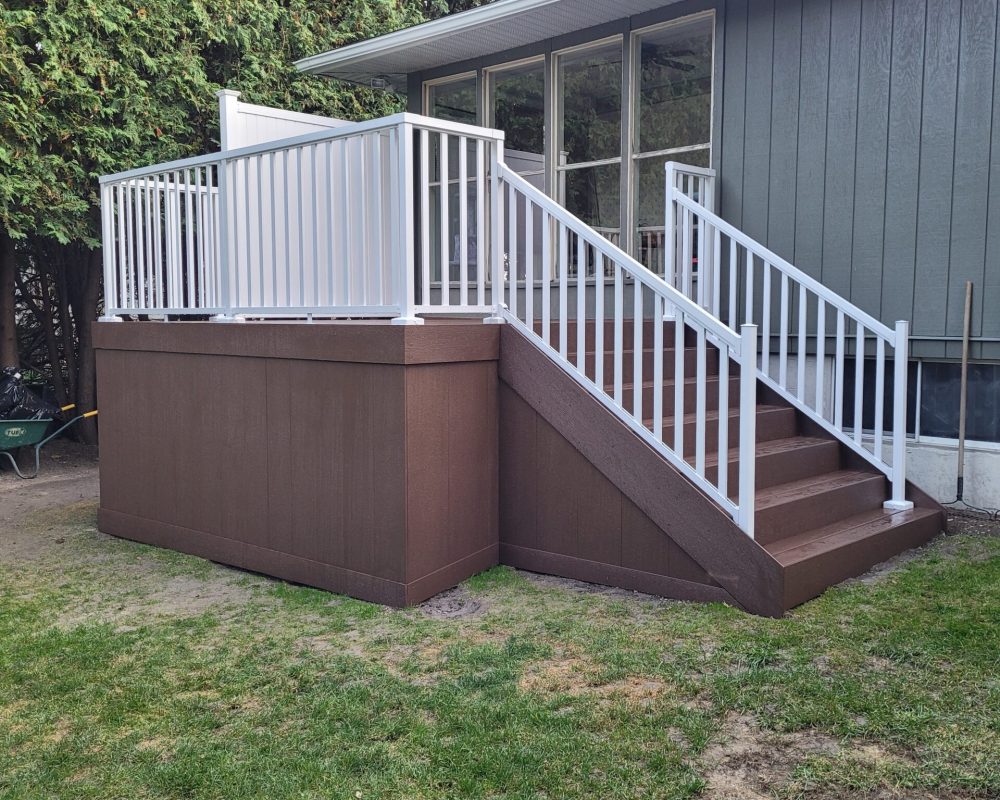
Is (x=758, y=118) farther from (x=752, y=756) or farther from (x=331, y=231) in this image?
(x=752, y=756)

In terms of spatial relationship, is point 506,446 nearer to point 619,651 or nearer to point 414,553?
point 414,553

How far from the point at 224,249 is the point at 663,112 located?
3367 mm

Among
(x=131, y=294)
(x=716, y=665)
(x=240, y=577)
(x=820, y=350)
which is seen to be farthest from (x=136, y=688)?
(x=820, y=350)

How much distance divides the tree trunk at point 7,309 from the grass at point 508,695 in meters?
5.13

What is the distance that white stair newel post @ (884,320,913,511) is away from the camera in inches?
191

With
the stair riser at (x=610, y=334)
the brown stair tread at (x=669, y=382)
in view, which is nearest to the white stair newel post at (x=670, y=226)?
the stair riser at (x=610, y=334)

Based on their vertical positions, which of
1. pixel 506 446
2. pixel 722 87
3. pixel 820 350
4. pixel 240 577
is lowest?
pixel 240 577

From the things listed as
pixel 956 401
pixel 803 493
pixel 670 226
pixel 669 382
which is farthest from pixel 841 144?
pixel 803 493

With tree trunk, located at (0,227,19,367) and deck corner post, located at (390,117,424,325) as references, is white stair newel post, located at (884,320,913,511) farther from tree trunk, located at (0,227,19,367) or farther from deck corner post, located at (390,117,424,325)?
tree trunk, located at (0,227,19,367)

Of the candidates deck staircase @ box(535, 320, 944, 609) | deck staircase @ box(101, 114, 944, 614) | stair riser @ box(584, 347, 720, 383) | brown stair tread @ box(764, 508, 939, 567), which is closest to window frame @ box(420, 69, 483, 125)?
deck staircase @ box(101, 114, 944, 614)

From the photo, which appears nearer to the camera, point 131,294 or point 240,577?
point 240,577

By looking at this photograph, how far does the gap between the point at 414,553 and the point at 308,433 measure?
86 cm

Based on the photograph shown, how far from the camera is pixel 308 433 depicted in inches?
179

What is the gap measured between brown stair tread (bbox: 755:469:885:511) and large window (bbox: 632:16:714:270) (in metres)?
2.37
